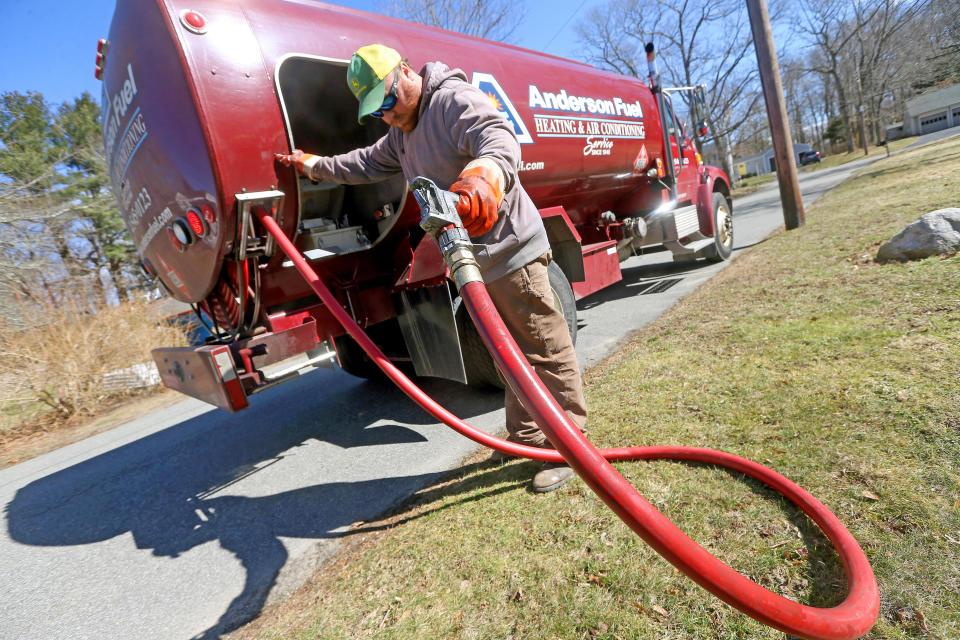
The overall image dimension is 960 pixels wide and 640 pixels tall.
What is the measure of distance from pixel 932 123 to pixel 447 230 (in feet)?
133

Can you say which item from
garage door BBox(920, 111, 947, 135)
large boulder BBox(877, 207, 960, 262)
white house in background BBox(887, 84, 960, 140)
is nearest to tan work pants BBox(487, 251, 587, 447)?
large boulder BBox(877, 207, 960, 262)

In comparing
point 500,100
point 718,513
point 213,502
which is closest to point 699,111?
point 500,100

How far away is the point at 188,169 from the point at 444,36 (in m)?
2.14

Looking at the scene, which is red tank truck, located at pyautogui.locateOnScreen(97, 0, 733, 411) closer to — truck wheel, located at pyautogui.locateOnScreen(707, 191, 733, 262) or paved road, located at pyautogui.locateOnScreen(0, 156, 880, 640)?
paved road, located at pyautogui.locateOnScreen(0, 156, 880, 640)

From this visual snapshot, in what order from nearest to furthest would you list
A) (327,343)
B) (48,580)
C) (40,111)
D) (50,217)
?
(48,580) → (327,343) → (50,217) → (40,111)

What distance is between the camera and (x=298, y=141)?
3543 mm

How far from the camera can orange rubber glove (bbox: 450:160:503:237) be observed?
155cm

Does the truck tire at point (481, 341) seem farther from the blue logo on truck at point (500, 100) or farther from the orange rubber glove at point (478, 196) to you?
the orange rubber glove at point (478, 196)

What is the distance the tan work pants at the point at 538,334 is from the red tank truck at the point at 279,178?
25.6 inches

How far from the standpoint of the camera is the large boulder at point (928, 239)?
3.99 metres

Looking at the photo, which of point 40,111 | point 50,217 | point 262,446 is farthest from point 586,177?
point 40,111

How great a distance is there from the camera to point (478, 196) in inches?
61.4

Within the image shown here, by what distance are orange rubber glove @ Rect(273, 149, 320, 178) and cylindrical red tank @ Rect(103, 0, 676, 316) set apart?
4 cm

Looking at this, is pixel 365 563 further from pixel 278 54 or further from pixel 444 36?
pixel 444 36
